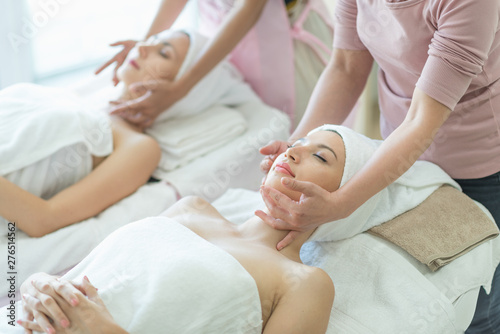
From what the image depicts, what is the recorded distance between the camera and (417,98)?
4.02 feet

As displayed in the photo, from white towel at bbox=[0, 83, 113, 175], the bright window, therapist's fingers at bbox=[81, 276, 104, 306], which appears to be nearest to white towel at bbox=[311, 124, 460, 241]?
therapist's fingers at bbox=[81, 276, 104, 306]

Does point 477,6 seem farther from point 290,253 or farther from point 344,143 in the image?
point 290,253

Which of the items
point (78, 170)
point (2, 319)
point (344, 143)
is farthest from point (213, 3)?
point (2, 319)

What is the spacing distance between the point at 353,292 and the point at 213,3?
4.74ft

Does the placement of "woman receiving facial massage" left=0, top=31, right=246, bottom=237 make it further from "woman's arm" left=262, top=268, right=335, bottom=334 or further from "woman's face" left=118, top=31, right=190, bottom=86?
"woman's arm" left=262, top=268, right=335, bottom=334

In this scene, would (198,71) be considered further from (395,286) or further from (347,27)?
(395,286)

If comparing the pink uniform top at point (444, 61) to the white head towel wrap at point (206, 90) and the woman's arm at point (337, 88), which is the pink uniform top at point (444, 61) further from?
the white head towel wrap at point (206, 90)

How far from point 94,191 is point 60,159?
0.47 ft

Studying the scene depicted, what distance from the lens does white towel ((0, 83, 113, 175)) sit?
5.29ft

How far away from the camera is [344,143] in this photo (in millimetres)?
1376

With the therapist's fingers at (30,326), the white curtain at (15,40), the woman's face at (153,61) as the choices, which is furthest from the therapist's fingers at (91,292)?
the white curtain at (15,40)

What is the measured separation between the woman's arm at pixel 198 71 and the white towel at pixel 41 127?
0.60 feet
